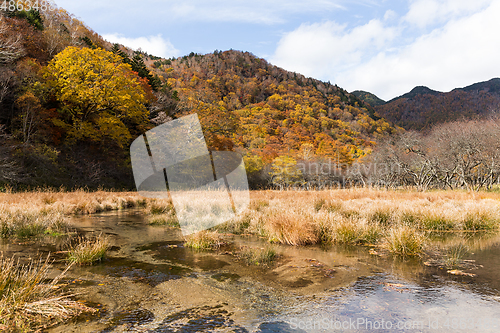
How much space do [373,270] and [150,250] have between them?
221 inches

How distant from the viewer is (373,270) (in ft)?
19.6

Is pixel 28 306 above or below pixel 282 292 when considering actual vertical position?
above

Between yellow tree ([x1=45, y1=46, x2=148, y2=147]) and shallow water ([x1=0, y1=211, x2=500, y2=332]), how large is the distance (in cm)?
2611

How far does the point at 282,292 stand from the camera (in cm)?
483

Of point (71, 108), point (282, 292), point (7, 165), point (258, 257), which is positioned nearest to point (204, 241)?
point (258, 257)

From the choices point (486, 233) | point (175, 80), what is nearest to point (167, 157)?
point (486, 233)

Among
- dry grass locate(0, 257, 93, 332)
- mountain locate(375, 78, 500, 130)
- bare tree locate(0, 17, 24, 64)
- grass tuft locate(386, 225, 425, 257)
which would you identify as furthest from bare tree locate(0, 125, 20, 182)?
mountain locate(375, 78, 500, 130)

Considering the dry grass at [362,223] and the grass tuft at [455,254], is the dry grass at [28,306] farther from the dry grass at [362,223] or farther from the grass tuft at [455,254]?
the grass tuft at [455,254]

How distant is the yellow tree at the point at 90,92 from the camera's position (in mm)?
28688

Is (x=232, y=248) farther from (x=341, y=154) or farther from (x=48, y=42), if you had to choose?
(x=341, y=154)

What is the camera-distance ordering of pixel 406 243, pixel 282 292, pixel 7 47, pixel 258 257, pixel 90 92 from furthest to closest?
pixel 90 92 < pixel 7 47 < pixel 406 243 < pixel 258 257 < pixel 282 292

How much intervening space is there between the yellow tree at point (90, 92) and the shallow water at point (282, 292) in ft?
85.7

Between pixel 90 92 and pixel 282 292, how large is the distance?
31.0m

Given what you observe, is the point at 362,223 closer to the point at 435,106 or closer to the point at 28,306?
the point at 28,306
